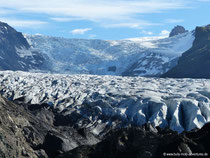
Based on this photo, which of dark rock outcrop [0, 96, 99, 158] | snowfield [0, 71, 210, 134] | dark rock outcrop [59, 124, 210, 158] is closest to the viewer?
dark rock outcrop [59, 124, 210, 158]

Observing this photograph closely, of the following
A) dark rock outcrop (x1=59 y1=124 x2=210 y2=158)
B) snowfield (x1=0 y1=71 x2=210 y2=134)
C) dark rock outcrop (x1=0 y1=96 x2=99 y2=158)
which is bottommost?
snowfield (x1=0 y1=71 x2=210 y2=134)

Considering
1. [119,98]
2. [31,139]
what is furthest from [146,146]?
[119,98]

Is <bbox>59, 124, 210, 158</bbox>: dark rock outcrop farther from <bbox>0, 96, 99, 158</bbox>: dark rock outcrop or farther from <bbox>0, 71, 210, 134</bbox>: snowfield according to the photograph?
<bbox>0, 71, 210, 134</bbox>: snowfield

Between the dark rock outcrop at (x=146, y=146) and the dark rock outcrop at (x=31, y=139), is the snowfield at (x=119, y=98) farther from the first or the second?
the dark rock outcrop at (x=146, y=146)

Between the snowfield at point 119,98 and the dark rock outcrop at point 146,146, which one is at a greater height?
the dark rock outcrop at point 146,146

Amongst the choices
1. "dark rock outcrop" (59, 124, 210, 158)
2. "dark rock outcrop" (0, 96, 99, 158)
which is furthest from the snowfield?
"dark rock outcrop" (59, 124, 210, 158)

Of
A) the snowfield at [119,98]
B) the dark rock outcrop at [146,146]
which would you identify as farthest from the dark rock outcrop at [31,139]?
the snowfield at [119,98]

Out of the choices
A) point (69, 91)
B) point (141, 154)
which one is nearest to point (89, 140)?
point (141, 154)

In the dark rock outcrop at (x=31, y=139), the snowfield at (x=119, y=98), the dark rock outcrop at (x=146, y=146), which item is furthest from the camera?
the snowfield at (x=119, y=98)
